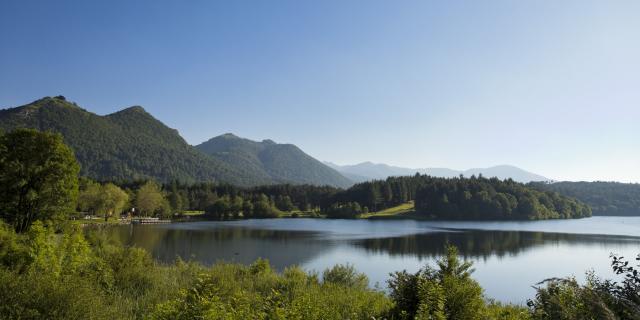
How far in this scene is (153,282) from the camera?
14.3 m

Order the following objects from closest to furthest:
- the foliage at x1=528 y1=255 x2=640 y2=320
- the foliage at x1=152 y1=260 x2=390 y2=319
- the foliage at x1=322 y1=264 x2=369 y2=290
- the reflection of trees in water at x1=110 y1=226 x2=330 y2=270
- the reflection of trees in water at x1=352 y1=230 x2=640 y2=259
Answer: the foliage at x1=528 y1=255 x2=640 y2=320 < the foliage at x1=152 y1=260 x2=390 y2=319 < the foliage at x1=322 y1=264 x2=369 y2=290 < the reflection of trees in water at x1=110 y1=226 x2=330 y2=270 < the reflection of trees in water at x1=352 y1=230 x2=640 y2=259

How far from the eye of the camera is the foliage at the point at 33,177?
1347 inches

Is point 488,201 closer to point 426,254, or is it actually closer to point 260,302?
point 426,254

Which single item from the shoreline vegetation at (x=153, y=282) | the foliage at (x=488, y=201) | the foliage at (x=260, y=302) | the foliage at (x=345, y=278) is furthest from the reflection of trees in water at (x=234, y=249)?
the foliage at (x=488, y=201)

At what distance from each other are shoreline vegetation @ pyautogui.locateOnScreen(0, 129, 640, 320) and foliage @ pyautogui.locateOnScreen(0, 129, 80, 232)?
0.09 meters

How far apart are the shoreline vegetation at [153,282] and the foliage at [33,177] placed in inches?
3.4

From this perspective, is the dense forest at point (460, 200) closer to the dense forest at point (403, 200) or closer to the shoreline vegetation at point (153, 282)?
the dense forest at point (403, 200)

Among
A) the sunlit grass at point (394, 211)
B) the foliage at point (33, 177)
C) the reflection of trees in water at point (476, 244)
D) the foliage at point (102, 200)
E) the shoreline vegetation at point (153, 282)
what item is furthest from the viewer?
the sunlit grass at point (394, 211)

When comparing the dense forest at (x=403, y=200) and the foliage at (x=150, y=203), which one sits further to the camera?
the dense forest at (x=403, y=200)

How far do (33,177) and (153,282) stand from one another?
28538 millimetres

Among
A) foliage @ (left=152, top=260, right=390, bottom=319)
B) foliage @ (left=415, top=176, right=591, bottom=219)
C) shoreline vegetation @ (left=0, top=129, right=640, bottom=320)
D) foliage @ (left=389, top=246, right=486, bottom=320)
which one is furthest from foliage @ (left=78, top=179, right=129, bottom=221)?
foliage @ (left=415, top=176, right=591, bottom=219)

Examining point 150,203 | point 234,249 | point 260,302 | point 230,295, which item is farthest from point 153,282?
point 150,203

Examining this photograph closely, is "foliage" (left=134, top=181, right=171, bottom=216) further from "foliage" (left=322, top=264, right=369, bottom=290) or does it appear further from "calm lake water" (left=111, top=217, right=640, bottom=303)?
"foliage" (left=322, top=264, right=369, bottom=290)

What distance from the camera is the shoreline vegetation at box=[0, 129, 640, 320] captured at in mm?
6918
